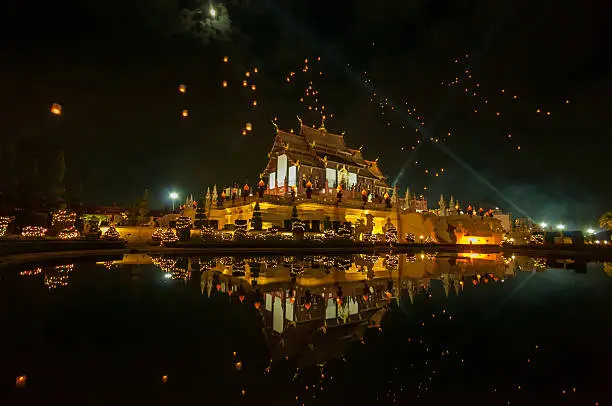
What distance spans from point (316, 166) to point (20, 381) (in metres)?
43.7

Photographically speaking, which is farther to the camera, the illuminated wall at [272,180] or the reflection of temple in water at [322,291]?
the illuminated wall at [272,180]

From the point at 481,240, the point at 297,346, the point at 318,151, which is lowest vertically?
the point at 297,346

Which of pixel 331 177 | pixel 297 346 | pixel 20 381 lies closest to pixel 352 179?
pixel 331 177

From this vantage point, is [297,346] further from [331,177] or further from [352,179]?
[352,179]

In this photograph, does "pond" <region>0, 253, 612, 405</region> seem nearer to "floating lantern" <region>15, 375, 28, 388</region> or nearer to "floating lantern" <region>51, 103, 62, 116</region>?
"floating lantern" <region>15, 375, 28, 388</region>

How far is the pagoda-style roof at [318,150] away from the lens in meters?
46.2

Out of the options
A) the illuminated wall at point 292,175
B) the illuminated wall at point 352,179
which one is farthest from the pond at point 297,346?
the illuminated wall at point 352,179

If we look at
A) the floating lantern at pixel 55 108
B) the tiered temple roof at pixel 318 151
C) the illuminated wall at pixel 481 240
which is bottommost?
the illuminated wall at pixel 481 240

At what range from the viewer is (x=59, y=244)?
17828 mm

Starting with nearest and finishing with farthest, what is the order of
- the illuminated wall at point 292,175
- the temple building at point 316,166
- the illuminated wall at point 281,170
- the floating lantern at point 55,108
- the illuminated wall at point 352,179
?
the floating lantern at point 55,108 < the illuminated wall at point 292,175 < the temple building at point 316,166 < the illuminated wall at point 281,170 < the illuminated wall at point 352,179

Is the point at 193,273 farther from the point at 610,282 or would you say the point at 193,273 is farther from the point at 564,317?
the point at 610,282

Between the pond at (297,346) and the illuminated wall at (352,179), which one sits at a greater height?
the illuminated wall at (352,179)

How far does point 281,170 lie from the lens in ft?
152

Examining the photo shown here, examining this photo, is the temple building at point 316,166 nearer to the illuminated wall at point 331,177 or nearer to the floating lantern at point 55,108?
the illuminated wall at point 331,177
